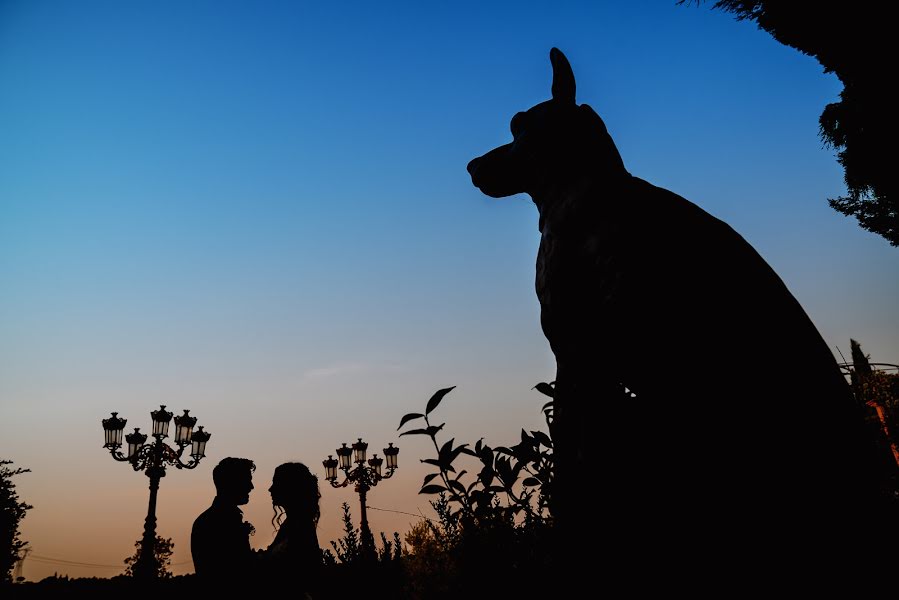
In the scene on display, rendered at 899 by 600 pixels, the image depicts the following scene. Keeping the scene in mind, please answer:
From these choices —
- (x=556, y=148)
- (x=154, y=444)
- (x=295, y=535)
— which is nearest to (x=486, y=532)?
(x=556, y=148)

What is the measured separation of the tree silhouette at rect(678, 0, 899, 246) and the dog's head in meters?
6.74

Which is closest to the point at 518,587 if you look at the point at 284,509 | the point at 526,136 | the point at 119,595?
the point at 526,136

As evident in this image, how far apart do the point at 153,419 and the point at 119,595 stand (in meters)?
4.18

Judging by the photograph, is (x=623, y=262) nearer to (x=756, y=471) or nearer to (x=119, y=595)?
(x=756, y=471)

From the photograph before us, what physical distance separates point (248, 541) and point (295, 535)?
1.35ft

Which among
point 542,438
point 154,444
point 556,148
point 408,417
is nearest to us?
point 556,148

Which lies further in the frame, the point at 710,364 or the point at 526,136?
the point at 526,136

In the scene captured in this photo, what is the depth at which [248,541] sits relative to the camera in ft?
13.7

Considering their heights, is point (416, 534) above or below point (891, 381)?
below

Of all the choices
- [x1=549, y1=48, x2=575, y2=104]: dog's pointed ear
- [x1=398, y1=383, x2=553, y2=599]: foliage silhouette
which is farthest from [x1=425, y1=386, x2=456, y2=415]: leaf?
[x1=549, y1=48, x2=575, y2=104]: dog's pointed ear

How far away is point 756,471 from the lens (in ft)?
3.91

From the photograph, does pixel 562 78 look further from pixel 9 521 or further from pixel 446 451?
pixel 9 521

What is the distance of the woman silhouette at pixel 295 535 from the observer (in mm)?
3986

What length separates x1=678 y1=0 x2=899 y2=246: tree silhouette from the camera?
6562mm
